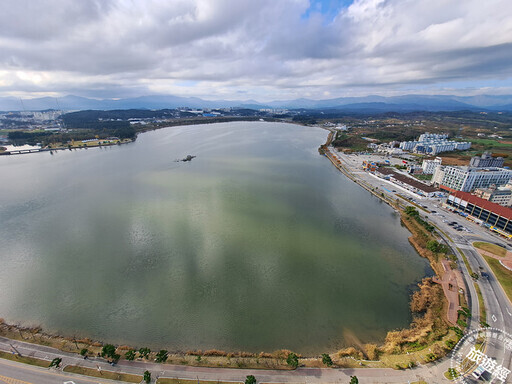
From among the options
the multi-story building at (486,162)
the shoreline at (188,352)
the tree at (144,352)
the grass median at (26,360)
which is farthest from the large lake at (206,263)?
the multi-story building at (486,162)

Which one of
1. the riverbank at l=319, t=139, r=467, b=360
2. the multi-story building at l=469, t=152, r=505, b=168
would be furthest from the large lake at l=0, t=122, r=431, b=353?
the multi-story building at l=469, t=152, r=505, b=168

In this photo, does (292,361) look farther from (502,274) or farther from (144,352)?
(502,274)

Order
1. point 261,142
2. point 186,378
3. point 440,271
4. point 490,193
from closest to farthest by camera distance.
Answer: point 186,378 < point 440,271 < point 490,193 < point 261,142

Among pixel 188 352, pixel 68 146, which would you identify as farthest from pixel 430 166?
pixel 68 146

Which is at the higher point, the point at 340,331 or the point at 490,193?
the point at 490,193

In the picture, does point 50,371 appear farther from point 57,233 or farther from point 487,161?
point 487,161

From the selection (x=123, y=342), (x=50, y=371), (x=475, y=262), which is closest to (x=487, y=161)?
(x=475, y=262)
